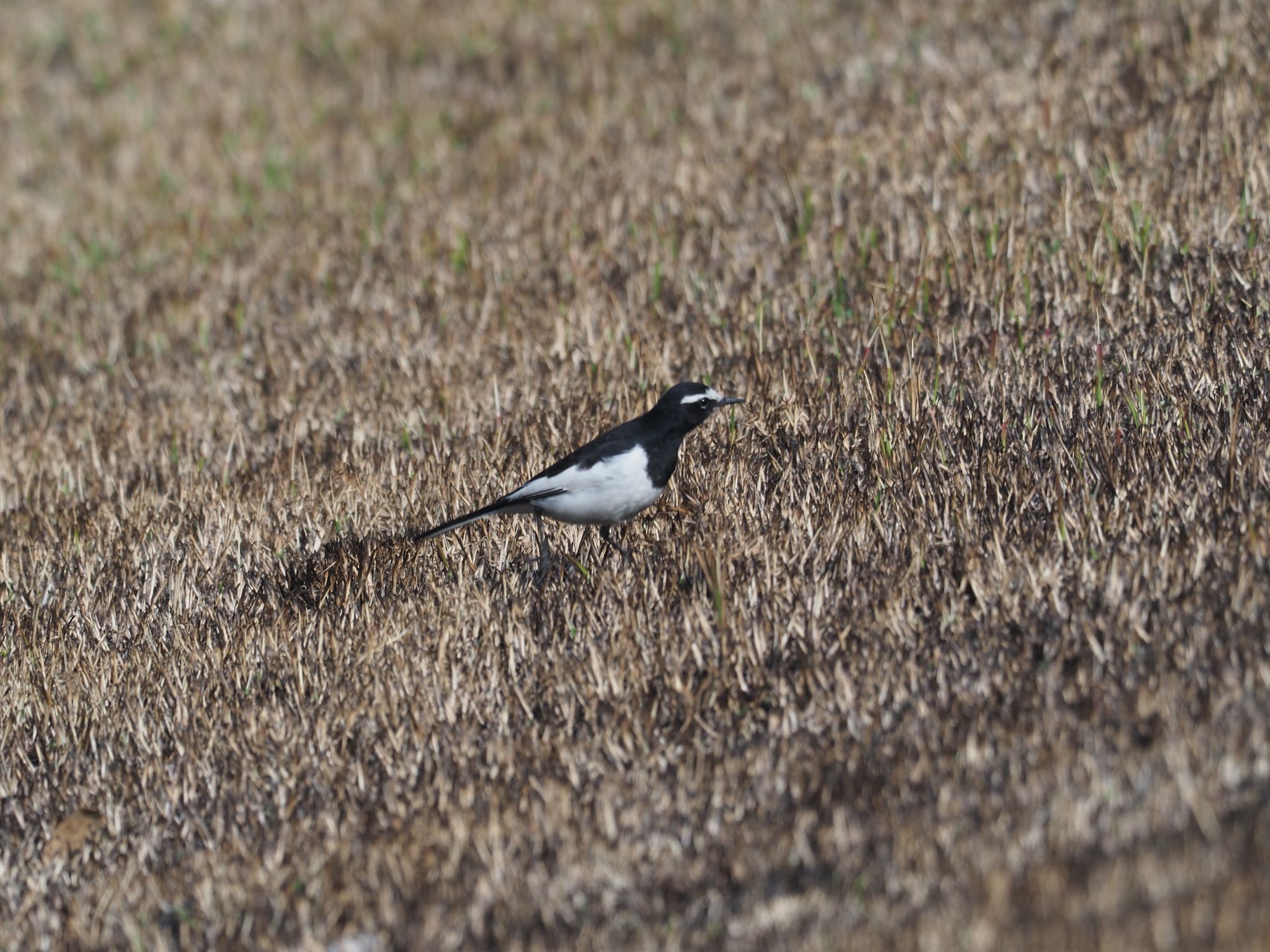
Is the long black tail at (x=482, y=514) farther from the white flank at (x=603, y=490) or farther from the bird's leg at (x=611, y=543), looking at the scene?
the bird's leg at (x=611, y=543)

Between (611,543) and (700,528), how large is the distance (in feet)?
1.07

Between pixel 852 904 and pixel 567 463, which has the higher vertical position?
pixel 567 463

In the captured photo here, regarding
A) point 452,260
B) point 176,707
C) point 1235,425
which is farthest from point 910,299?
point 176,707

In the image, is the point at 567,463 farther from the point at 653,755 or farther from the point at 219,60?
the point at 219,60

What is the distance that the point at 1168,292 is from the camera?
5672 mm

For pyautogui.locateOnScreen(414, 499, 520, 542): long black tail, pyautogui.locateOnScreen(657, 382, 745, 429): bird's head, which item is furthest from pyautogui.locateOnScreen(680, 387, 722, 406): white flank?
pyautogui.locateOnScreen(414, 499, 520, 542): long black tail

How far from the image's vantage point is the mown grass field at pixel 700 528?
3.37 m

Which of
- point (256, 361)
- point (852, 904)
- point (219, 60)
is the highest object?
point (219, 60)

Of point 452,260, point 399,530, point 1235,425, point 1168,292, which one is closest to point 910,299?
point 1168,292

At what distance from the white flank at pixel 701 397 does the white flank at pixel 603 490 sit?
298 mm

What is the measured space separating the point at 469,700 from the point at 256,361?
3.89m

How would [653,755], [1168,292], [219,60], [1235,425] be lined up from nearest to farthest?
[653,755]
[1235,425]
[1168,292]
[219,60]

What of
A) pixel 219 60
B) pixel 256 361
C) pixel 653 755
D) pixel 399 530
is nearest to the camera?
pixel 653 755

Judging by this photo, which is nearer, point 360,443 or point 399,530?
point 399,530
